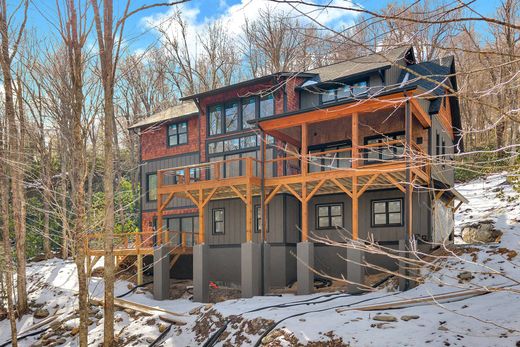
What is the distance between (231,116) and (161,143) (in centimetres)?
532

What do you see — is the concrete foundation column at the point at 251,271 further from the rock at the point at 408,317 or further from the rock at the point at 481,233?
the rock at the point at 481,233

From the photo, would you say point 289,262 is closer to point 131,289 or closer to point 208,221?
point 208,221

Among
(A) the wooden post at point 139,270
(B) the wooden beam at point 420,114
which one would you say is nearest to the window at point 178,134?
(A) the wooden post at point 139,270

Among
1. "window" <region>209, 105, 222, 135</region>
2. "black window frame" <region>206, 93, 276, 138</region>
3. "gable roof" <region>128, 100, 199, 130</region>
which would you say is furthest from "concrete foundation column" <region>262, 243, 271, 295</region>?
"gable roof" <region>128, 100, 199, 130</region>

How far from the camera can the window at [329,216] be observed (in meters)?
18.2

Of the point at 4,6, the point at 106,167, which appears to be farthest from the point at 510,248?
the point at 4,6

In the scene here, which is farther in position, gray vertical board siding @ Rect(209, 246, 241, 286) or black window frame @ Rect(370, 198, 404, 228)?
gray vertical board siding @ Rect(209, 246, 241, 286)

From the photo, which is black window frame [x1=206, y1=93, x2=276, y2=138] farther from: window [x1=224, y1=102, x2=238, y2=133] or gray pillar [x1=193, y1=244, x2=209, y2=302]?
gray pillar [x1=193, y1=244, x2=209, y2=302]

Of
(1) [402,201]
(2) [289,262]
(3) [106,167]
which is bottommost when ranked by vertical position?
(2) [289,262]

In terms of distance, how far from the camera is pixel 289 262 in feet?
61.1

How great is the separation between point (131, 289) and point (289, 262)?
6871mm

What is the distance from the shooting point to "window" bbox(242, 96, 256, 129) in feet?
69.0

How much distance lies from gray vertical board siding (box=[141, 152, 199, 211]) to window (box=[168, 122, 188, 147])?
2.83 ft

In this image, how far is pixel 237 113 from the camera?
21391 mm
